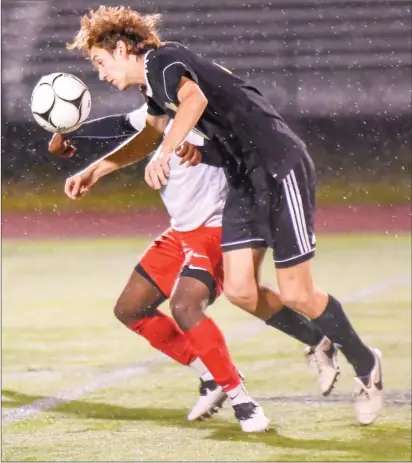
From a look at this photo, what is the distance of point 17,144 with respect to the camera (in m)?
2.70

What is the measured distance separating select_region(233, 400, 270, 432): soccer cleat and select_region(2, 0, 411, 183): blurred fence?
0.60 metres

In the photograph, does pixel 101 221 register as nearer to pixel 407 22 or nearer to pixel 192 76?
pixel 192 76

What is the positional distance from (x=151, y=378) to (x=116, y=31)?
106cm

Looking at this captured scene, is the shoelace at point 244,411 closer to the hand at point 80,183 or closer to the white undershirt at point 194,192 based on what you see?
the white undershirt at point 194,192

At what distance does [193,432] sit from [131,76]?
0.88 m

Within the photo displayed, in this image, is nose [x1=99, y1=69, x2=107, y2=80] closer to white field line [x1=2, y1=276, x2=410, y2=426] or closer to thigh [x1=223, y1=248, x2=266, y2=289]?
thigh [x1=223, y1=248, x2=266, y2=289]

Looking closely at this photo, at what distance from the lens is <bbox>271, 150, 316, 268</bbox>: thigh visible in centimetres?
244

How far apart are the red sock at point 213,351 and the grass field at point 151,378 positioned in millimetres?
120

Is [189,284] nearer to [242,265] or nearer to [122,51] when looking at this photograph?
[242,265]

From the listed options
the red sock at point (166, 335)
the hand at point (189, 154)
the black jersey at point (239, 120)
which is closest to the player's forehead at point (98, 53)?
the black jersey at point (239, 120)

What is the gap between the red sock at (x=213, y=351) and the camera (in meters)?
2.57

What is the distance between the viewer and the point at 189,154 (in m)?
2.47

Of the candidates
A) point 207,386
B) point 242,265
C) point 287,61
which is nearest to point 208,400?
point 207,386

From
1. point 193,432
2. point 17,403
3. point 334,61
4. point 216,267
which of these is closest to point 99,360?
point 17,403
